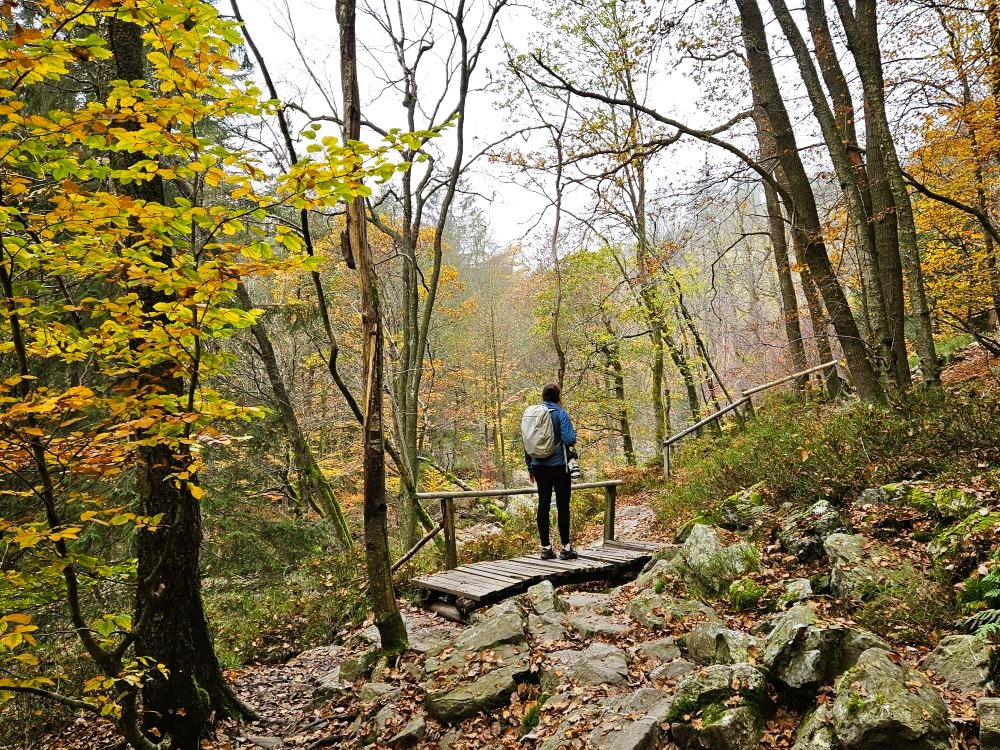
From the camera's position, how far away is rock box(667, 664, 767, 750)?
3066mm

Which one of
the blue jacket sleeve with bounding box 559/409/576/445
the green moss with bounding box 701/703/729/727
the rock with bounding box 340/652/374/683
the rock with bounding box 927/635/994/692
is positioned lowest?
the rock with bounding box 340/652/374/683

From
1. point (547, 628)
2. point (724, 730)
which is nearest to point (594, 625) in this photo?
point (547, 628)

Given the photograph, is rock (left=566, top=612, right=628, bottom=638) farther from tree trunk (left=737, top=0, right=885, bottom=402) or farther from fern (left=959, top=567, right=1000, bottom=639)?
tree trunk (left=737, top=0, right=885, bottom=402)

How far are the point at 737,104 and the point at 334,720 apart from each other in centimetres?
Result: 1146

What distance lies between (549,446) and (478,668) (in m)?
2.44

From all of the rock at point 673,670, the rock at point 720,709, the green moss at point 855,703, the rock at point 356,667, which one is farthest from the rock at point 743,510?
the rock at point 356,667

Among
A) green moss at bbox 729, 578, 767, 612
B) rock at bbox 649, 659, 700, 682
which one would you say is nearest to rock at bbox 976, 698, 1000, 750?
rock at bbox 649, 659, 700, 682

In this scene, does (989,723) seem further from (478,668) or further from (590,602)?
(590,602)

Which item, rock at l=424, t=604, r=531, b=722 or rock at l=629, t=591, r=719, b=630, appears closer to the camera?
rock at l=424, t=604, r=531, b=722

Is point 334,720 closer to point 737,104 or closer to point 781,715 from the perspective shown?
point 781,715

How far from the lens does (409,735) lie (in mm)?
4328

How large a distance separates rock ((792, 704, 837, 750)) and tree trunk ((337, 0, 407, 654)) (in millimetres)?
3520

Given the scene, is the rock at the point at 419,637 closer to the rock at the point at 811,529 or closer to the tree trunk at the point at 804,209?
the rock at the point at 811,529

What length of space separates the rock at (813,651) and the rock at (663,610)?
3.58 feet
